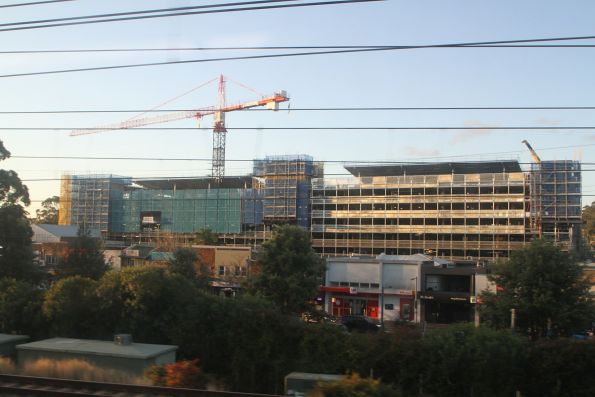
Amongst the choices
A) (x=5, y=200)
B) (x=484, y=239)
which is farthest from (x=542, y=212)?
(x=5, y=200)

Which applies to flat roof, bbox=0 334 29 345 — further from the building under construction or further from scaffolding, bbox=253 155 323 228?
scaffolding, bbox=253 155 323 228

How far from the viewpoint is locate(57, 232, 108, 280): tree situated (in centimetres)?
3108

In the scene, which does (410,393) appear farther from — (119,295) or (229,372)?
Result: (119,295)

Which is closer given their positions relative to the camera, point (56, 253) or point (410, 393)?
point (410, 393)

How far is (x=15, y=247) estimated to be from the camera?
32.9 metres

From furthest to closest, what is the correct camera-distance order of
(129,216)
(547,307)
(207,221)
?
(129,216) → (207,221) → (547,307)

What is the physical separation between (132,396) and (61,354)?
479 centimetres

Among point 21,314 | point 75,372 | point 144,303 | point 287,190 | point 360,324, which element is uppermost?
point 287,190

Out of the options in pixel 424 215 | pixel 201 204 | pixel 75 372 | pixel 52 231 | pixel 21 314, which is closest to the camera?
pixel 75 372

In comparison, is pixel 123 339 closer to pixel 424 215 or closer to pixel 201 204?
pixel 424 215

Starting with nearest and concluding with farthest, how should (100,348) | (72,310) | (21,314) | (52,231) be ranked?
(100,348) < (72,310) < (21,314) < (52,231)

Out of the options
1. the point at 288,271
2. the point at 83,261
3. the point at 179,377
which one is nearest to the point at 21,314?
the point at 179,377

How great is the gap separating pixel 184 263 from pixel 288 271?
6295 millimetres

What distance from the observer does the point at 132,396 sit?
11.2m
